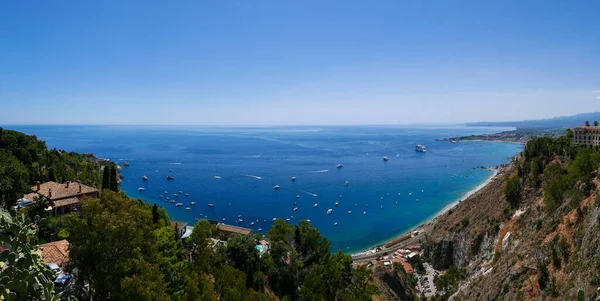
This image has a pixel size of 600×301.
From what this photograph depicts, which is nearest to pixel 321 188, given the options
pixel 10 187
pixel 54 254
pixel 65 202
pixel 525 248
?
pixel 525 248

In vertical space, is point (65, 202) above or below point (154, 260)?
below

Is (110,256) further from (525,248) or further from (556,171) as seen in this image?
(556,171)

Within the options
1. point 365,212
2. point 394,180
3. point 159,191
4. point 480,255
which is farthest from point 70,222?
point 394,180

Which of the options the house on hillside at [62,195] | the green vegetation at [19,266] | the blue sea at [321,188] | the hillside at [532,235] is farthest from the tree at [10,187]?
the hillside at [532,235]

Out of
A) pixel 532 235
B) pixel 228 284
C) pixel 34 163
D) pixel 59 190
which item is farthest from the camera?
pixel 34 163

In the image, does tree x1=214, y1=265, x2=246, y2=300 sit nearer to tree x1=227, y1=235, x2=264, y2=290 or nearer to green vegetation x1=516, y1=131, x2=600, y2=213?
tree x1=227, y1=235, x2=264, y2=290

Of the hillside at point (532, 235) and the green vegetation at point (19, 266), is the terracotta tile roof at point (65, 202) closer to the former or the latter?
the green vegetation at point (19, 266)

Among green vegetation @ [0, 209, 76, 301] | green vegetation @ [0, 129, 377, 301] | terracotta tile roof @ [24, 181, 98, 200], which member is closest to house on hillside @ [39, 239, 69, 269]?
green vegetation @ [0, 129, 377, 301]
